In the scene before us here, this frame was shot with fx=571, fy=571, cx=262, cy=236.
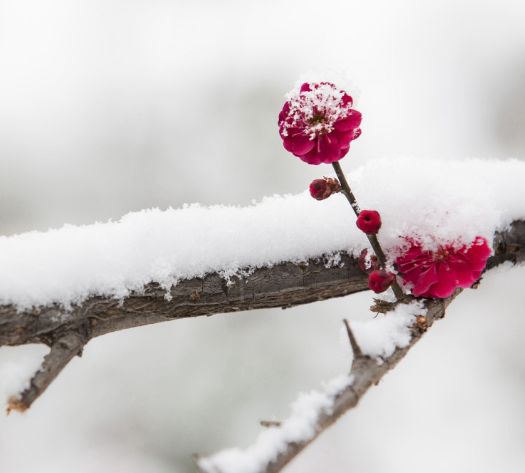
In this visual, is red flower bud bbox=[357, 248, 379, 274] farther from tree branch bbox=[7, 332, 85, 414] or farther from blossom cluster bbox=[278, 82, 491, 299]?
tree branch bbox=[7, 332, 85, 414]

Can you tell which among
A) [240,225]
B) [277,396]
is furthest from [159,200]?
[240,225]

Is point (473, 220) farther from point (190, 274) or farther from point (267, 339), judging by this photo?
point (267, 339)

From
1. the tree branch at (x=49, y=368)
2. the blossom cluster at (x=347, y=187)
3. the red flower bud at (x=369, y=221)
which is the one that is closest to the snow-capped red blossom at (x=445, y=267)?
the blossom cluster at (x=347, y=187)

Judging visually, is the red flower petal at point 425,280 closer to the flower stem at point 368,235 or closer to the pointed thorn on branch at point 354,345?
the flower stem at point 368,235

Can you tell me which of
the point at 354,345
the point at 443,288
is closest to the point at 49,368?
the point at 354,345

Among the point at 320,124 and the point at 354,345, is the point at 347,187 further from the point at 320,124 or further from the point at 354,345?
the point at 354,345

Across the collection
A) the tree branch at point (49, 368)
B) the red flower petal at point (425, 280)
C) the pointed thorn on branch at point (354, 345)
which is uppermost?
the tree branch at point (49, 368)
